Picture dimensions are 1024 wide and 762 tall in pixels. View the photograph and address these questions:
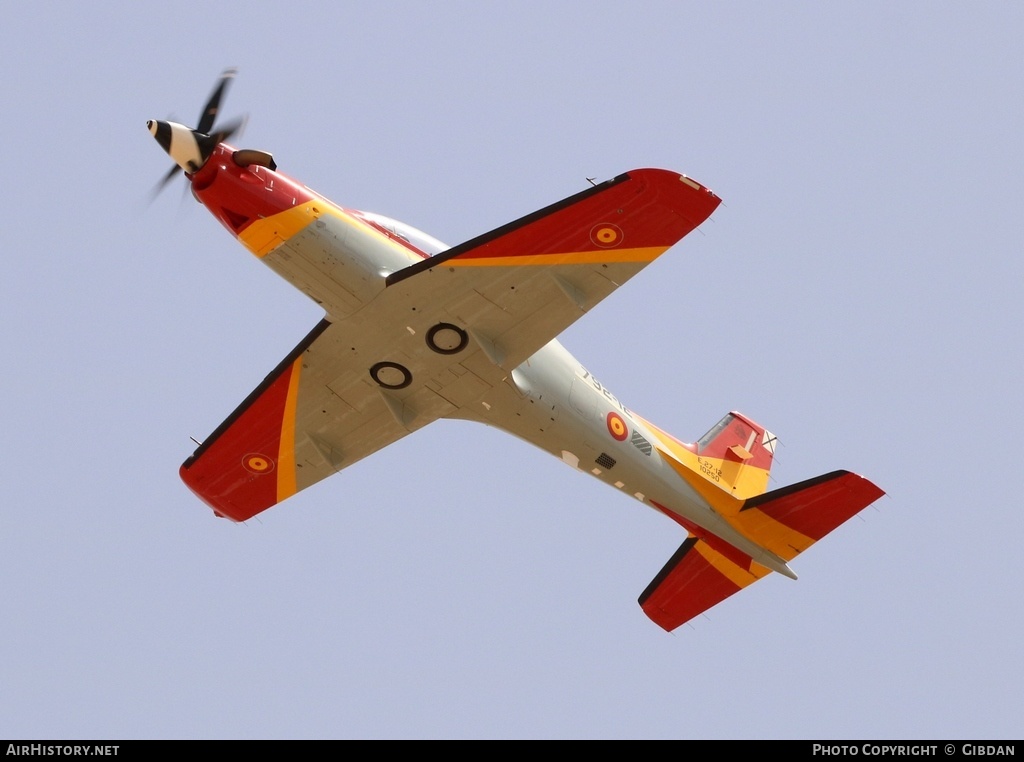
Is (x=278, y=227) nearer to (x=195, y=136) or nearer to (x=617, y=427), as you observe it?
(x=195, y=136)

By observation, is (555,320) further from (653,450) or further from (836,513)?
(836,513)

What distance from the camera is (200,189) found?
942 inches

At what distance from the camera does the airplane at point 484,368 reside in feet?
78.3

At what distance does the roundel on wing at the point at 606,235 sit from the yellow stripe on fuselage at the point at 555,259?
126mm

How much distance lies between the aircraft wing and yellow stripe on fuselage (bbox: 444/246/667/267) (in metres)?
0.02

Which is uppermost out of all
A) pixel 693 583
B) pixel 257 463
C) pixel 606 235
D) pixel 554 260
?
pixel 606 235

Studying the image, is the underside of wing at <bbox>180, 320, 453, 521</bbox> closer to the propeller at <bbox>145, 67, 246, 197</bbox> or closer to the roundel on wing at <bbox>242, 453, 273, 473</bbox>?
the roundel on wing at <bbox>242, 453, 273, 473</bbox>

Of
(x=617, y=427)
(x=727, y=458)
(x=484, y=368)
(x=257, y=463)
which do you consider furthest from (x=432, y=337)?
(x=727, y=458)

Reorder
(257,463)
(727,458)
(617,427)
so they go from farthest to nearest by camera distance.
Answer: (727,458)
(257,463)
(617,427)

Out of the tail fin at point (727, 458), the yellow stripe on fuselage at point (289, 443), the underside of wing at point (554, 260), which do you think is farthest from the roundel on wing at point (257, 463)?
the tail fin at point (727, 458)

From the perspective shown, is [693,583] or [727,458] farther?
[727,458]

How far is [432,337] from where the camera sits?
82.3 ft

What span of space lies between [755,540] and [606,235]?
785 cm
